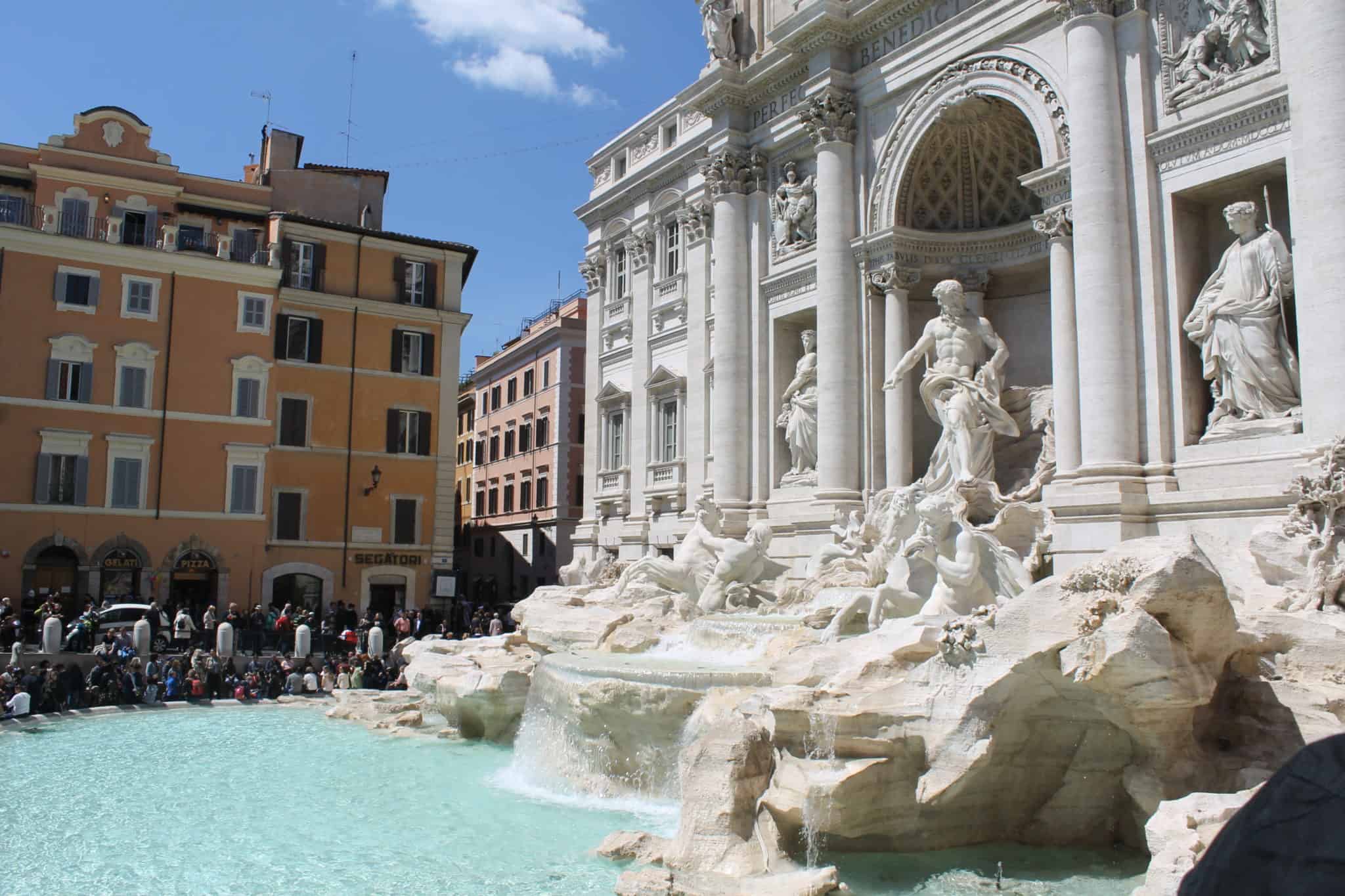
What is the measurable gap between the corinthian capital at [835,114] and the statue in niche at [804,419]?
3.75m

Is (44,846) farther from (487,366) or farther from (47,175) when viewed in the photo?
(487,366)

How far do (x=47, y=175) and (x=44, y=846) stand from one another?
2458 centimetres

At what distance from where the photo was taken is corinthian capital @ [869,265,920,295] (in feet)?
63.0

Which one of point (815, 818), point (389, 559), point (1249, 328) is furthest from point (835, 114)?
point (389, 559)

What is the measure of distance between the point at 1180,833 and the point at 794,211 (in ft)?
52.6

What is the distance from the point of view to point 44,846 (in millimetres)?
→ 10156

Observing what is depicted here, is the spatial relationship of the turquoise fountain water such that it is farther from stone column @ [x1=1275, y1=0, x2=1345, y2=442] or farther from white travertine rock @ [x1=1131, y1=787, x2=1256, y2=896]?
stone column @ [x1=1275, y1=0, x2=1345, y2=442]

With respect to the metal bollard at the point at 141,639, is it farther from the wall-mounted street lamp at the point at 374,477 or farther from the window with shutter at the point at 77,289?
the window with shutter at the point at 77,289

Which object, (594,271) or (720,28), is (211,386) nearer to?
(594,271)

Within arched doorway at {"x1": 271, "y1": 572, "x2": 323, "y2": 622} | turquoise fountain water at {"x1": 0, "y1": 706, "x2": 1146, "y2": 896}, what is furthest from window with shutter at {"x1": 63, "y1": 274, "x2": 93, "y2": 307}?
turquoise fountain water at {"x1": 0, "y1": 706, "x2": 1146, "y2": 896}

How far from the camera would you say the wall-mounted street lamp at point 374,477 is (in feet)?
105

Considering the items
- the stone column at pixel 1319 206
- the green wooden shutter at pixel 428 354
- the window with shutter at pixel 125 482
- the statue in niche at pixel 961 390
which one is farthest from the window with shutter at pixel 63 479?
the stone column at pixel 1319 206

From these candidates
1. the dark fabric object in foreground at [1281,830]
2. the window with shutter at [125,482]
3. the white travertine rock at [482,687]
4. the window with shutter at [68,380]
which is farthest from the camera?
the window with shutter at [125,482]

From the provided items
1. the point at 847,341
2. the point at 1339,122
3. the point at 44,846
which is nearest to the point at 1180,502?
the point at 1339,122
